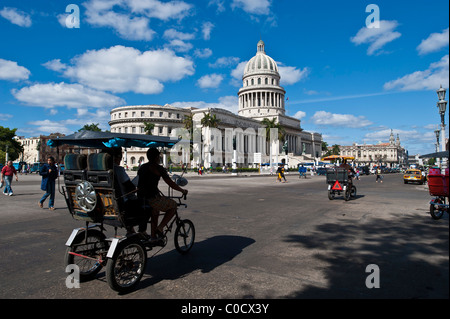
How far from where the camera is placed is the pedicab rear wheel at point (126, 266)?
3.83 metres

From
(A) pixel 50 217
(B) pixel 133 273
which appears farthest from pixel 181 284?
(A) pixel 50 217

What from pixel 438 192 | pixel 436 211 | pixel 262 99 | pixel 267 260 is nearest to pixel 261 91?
pixel 262 99

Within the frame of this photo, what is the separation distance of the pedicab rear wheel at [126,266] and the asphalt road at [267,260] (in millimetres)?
135

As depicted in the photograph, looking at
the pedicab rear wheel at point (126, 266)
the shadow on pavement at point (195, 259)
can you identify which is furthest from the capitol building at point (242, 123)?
the pedicab rear wheel at point (126, 266)

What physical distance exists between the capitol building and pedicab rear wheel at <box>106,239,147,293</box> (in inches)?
2535

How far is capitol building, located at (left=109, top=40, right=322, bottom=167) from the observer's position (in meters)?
80.8

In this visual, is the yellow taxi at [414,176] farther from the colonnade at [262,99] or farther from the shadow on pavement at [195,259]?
the colonnade at [262,99]

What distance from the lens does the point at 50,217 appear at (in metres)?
9.36

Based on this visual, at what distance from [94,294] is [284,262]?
2.92 metres

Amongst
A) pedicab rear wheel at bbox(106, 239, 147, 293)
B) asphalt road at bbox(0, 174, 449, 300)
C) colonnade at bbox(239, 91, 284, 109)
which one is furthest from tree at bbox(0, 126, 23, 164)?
pedicab rear wheel at bbox(106, 239, 147, 293)
